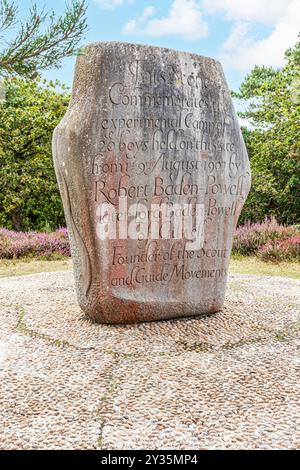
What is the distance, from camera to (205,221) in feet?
14.8

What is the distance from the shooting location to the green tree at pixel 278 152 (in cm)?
1426

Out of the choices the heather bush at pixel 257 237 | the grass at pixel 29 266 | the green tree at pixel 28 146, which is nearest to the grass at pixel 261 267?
the heather bush at pixel 257 237

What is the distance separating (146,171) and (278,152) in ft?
37.1

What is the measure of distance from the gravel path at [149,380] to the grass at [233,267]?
3060 millimetres

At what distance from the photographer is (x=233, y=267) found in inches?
340

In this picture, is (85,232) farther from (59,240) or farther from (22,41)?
(59,240)

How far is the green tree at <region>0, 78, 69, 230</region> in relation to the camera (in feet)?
42.6

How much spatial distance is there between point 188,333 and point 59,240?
22.2ft

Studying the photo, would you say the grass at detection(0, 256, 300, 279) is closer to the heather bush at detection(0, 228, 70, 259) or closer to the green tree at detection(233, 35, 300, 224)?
the heather bush at detection(0, 228, 70, 259)

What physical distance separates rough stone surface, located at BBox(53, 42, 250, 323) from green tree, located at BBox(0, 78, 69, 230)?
29.7ft

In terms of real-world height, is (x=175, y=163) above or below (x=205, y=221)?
above

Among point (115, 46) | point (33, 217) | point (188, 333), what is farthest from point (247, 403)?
point (33, 217)

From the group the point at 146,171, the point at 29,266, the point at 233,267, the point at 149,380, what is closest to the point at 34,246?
the point at 29,266

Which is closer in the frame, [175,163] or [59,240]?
[175,163]
